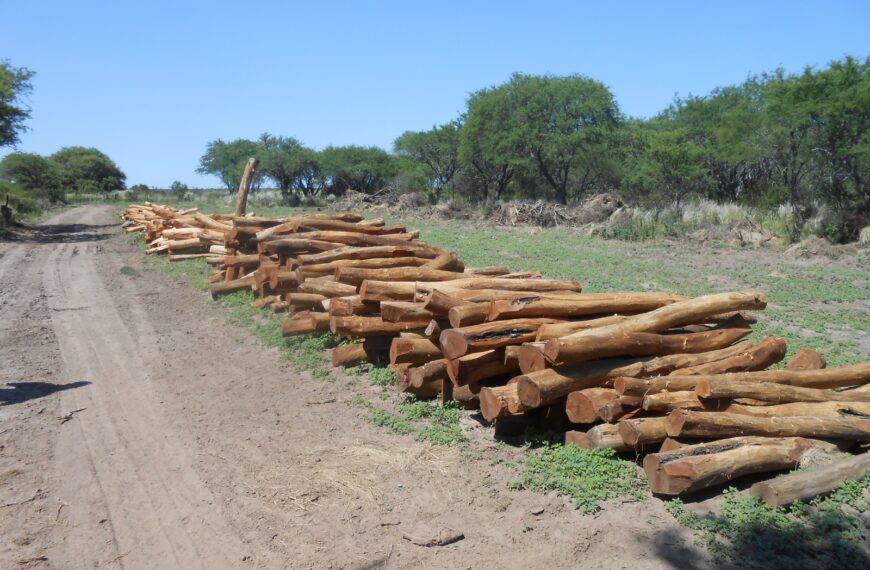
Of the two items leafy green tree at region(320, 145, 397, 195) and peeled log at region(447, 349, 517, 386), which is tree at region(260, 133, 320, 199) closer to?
leafy green tree at region(320, 145, 397, 195)

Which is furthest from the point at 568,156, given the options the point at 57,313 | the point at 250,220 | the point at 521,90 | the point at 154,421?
the point at 154,421

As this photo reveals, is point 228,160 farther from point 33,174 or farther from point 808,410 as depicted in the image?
point 808,410

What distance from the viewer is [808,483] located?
417 cm

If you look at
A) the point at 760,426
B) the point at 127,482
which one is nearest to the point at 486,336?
the point at 760,426

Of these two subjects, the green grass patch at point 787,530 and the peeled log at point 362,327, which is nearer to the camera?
the green grass patch at point 787,530

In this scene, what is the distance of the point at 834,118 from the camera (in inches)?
808

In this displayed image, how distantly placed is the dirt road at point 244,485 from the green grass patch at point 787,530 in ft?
0.52

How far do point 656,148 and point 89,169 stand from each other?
7892cm

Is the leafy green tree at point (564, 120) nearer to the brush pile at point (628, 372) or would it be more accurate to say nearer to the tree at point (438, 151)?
the tree at point (438, 151)

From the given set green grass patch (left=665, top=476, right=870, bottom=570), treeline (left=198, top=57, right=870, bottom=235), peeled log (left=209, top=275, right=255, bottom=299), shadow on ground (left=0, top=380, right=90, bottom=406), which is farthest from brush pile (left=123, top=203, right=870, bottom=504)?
treeline (left=198, top=57, right=870, bottom=235)

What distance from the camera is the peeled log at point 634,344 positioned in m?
4.98

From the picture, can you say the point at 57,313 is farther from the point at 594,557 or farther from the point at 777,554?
the point at 777,554

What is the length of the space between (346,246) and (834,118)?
17.7 m

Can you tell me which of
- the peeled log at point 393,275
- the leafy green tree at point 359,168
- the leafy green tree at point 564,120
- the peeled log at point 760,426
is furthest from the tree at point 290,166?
the peeled log at point 760,426
